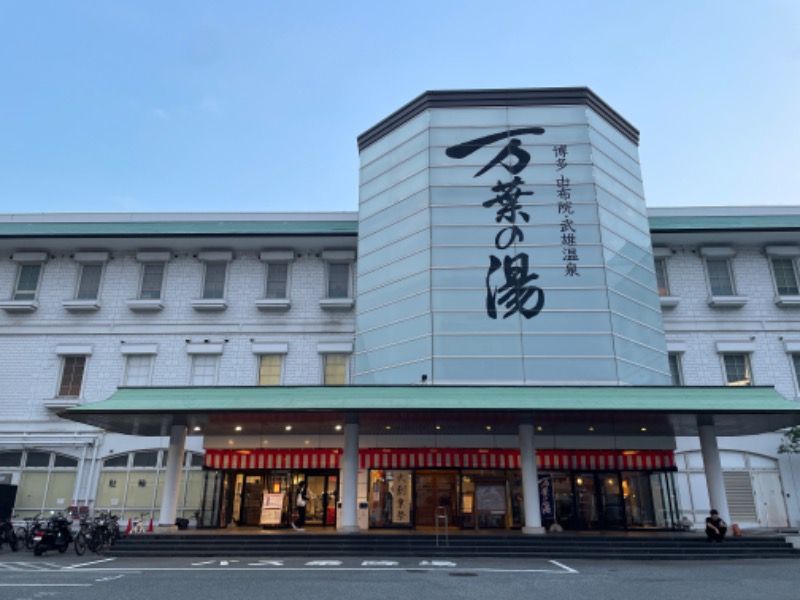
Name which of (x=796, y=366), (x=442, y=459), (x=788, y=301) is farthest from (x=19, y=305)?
(x=796, y=366)

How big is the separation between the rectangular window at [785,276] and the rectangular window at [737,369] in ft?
12.0

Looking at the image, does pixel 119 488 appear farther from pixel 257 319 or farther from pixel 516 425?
pixel 516 425

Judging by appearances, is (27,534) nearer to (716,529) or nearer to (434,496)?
(434,496)

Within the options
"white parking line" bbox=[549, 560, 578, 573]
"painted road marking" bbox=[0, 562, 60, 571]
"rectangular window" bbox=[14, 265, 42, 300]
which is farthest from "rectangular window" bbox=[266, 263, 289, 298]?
"white parking line" bbox=[549, 560, 578, 573]

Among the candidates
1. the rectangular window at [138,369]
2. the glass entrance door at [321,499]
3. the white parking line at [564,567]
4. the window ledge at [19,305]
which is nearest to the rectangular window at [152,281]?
the rectangular window at [138,369]

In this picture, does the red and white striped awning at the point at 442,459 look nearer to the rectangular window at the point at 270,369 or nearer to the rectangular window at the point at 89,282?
the rectangular window at the point at 270,369

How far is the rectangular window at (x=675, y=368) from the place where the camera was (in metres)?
25.1

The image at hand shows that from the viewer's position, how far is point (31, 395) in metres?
25.2

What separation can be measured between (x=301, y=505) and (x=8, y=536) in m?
10.4

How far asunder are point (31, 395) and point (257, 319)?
1041cm

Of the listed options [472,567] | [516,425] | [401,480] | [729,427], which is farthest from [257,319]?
[729,427]

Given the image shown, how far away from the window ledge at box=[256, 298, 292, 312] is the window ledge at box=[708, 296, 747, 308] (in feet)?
63.1

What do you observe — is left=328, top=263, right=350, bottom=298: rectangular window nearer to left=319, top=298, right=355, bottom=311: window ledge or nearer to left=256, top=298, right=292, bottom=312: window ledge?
left=319, top=298, right=355, bottom=311: window ledge

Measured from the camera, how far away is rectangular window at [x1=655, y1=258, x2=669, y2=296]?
2620 centimetres
